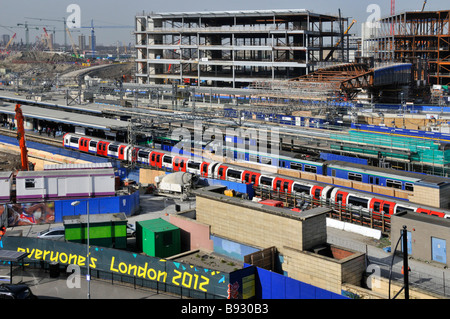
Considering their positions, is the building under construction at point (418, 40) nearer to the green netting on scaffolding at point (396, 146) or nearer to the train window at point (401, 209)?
the green netting on scaffolding at point (396, 146)

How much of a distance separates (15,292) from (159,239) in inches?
225

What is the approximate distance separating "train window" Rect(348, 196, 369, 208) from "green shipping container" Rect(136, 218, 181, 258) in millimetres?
9208

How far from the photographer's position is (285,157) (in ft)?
111

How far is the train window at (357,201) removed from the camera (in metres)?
→ 24.9

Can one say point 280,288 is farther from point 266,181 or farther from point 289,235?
point 266,181

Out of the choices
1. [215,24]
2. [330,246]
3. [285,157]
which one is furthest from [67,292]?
[215,24]

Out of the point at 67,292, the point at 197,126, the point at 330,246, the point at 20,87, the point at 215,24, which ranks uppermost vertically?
the point at 215,24

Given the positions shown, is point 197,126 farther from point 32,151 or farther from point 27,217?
point 27,217

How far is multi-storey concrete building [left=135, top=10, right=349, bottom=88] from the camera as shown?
68.5 m

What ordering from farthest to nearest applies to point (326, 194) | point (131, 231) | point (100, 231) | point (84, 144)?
point (84, 144), point (326, 194), point (131, 231), point (100, 231)

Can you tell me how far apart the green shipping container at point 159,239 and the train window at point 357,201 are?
921 centimetres

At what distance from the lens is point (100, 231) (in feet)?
68.7

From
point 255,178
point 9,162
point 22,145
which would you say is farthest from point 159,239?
point 9,162

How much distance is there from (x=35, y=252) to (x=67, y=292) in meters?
2.98
